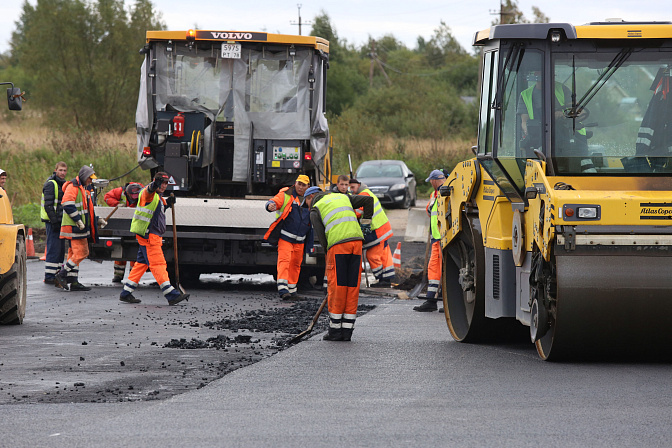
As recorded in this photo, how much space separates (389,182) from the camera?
30312 millimetres

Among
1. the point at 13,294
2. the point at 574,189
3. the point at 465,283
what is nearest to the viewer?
the point at 574,189

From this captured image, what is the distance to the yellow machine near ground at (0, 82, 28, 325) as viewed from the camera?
1057 cm

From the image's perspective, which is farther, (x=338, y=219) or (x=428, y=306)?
(x=428, y=306)

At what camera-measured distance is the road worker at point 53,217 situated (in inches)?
618

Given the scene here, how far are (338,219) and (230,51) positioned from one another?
6.02m

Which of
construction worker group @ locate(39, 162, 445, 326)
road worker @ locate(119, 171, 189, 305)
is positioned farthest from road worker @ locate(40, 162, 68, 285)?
road worker @ locate(119, 171, 189, 305)

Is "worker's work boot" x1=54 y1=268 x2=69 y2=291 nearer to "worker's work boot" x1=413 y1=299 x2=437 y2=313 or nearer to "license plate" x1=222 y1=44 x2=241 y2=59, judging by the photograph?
"license plate" x1=222 y1=44 x2=241 y2=59

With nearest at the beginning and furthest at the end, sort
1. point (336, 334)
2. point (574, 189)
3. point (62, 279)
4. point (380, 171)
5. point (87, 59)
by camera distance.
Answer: point (574, 189) < point (336, 334) < point (62, 279) < point (380, 171) < point (87, 59)

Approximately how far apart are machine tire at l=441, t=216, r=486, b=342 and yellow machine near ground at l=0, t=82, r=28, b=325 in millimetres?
4405

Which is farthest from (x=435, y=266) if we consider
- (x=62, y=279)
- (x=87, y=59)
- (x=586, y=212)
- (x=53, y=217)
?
(x=87, y=59)

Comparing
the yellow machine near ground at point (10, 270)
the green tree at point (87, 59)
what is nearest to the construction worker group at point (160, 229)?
the yellow machine near ground at point (10, 270)

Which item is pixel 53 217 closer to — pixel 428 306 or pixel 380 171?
pixel 428 306

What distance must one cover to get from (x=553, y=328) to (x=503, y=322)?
1897mm

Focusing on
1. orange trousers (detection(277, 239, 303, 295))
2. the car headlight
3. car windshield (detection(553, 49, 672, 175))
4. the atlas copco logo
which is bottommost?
orange trousers (detection(277, 239, 303, 295))
